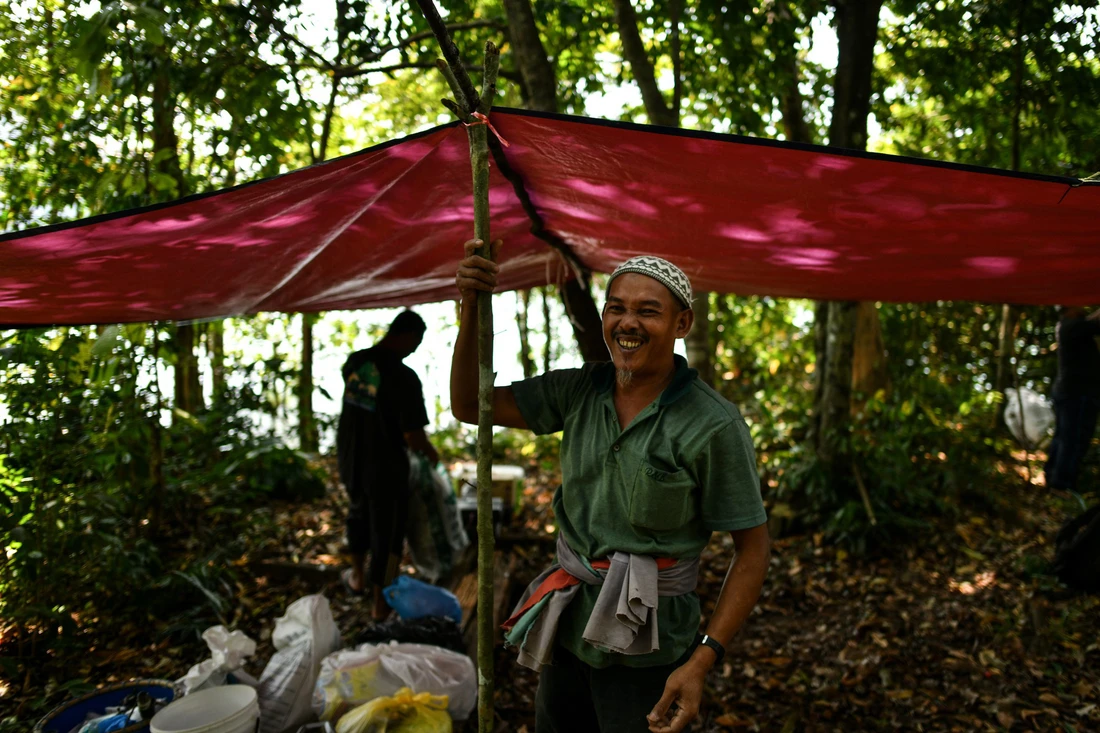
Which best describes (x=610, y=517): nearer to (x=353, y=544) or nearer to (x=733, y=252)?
(x=733, y=252)

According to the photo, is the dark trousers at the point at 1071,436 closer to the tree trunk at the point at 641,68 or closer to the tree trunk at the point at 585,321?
the tree trunk at the point at 641,68

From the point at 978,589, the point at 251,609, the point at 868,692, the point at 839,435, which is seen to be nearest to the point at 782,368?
the point at 839,435

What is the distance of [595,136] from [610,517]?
0.95m

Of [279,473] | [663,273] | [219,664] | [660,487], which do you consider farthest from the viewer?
[279,473]

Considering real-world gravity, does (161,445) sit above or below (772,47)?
below

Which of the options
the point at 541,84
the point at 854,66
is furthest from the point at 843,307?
the point at 541,84

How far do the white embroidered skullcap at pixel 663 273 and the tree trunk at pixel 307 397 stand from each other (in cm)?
588

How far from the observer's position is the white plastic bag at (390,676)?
9.25 feet

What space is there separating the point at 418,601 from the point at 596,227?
214cm

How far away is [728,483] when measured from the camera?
1.66 meters

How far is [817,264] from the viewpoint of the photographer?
265cm

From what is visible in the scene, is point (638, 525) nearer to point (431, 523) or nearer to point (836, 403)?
point (431, 523)

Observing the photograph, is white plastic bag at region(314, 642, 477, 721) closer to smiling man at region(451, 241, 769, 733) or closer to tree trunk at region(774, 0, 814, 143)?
smiling man at region(451, 241, 769, 733)

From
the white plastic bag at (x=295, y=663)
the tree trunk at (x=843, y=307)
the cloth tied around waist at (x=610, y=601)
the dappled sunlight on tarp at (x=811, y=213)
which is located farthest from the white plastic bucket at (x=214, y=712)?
the tree trunk at (x=843, y=307)
